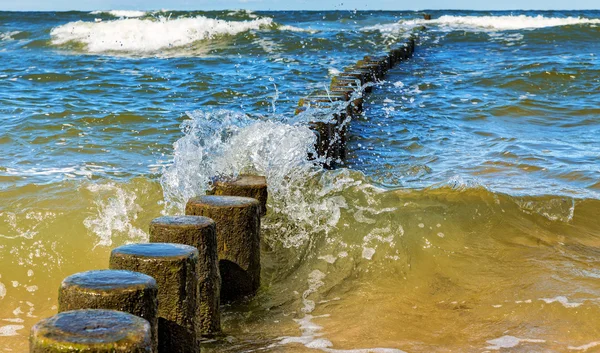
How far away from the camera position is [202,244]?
11.8 ft

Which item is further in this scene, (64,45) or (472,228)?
(64,45)

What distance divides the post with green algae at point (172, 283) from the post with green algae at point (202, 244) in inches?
6.8

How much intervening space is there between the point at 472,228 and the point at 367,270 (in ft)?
3.43

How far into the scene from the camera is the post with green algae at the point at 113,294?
2758 mm

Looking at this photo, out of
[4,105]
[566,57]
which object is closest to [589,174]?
[4,105]

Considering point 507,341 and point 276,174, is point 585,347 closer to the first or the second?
point 507,341

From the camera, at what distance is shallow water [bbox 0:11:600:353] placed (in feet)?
13.8

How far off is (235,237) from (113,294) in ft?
4.55

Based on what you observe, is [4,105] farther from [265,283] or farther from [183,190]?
[265,283]

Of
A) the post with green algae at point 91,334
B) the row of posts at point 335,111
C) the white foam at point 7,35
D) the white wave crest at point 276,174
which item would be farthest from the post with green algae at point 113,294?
the white foam at point 7,35

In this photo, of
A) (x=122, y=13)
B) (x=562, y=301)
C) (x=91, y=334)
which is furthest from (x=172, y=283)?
(x=122, y=13)

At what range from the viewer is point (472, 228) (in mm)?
5660

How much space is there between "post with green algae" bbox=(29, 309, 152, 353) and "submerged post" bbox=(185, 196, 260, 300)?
1.46 meters

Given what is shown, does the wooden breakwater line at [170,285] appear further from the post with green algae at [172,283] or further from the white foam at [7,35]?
the white foam at [7,35]
